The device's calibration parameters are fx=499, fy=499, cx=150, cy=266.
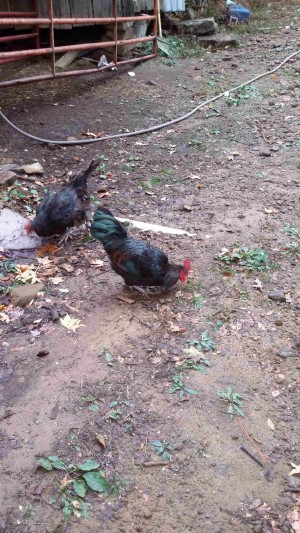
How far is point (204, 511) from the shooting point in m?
2.75

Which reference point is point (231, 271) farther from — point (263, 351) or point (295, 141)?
point (295, 141)

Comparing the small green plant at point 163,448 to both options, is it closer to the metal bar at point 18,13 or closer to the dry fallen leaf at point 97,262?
the dry fallen leaf at point 97,262

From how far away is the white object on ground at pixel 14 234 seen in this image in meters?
5.07

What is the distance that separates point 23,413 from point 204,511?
1.28m

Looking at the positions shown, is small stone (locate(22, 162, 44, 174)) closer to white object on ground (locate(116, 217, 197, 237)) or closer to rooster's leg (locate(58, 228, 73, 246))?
rooster's leg (locate(58, 228, 73, 246))

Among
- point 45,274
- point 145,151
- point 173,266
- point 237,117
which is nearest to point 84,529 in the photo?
point 173,266

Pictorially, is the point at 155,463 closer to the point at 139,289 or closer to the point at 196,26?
the point at 139,289

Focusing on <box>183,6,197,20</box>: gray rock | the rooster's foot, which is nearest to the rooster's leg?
the rooster's foot

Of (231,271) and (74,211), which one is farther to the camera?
(74,211)

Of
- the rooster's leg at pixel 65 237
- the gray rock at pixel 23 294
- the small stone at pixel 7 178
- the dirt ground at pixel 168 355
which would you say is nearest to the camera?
the dirt ground at pixel 168 355

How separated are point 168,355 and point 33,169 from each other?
3.54 m

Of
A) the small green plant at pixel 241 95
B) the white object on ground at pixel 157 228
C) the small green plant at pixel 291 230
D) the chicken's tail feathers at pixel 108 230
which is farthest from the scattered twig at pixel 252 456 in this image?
the small green plant at pixel 241 95

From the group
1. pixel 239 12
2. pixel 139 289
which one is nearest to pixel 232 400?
pixel 139 289

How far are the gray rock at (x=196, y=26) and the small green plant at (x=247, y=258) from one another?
26.0 feet
